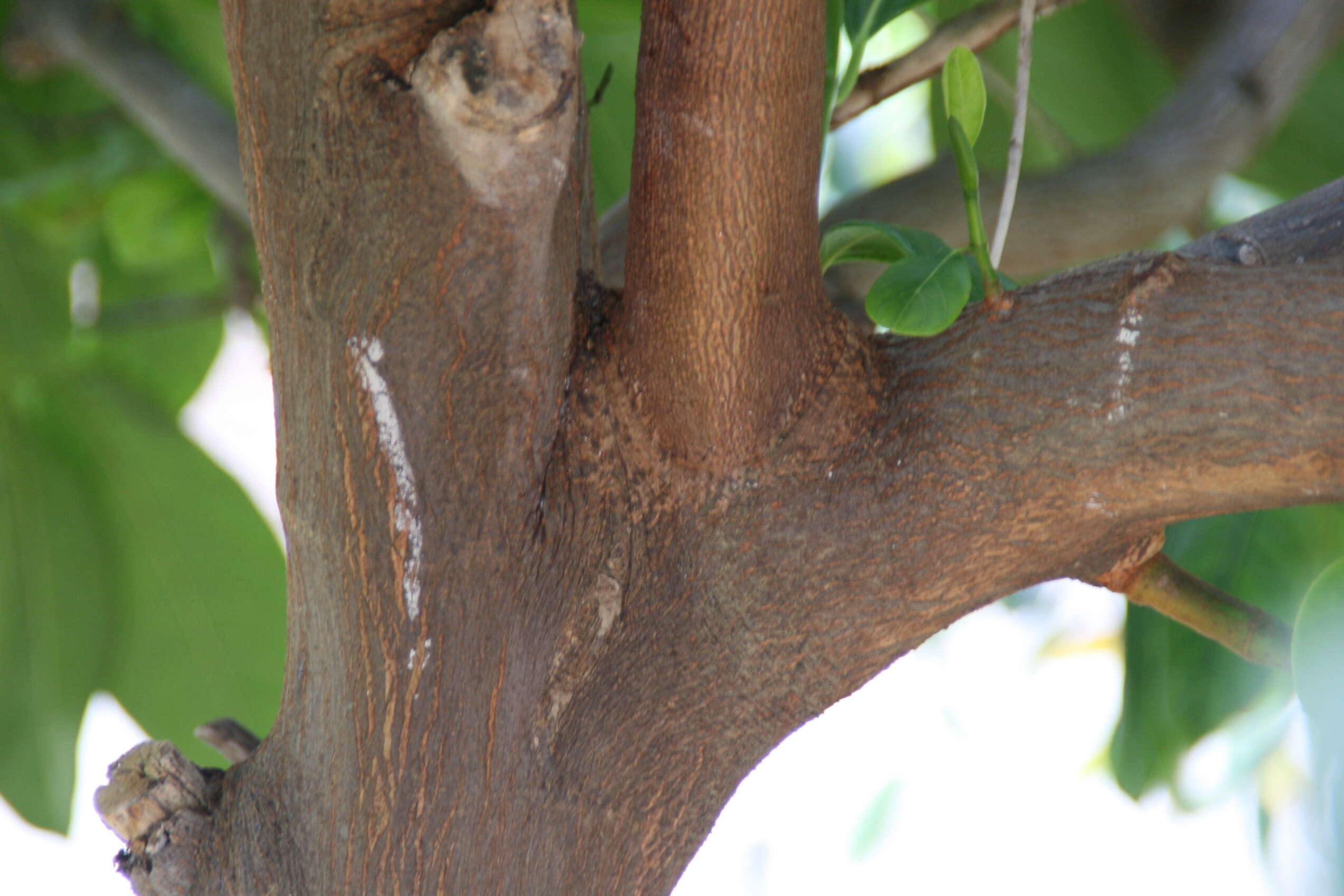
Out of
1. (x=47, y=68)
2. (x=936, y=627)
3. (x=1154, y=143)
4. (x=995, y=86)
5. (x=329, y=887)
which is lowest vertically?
(x=329, y=887)

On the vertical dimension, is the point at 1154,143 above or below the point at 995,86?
below

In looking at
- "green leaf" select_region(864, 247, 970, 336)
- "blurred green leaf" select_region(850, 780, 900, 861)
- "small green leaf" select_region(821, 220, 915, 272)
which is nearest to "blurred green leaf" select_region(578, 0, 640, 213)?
"small green leaf" select_region(821, 220, 915, 272)

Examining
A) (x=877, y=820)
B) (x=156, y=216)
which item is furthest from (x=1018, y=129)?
(x=877, y=820)

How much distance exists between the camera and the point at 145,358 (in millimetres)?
1386

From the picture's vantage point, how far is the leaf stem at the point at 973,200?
0.49 m

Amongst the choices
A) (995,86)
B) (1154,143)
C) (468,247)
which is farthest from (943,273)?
(995,86)

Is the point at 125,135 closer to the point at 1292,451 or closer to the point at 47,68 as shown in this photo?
the point at 47,68

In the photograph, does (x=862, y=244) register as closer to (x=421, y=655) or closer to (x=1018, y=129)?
(x=1018, y=129)

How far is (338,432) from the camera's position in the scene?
1.45ft

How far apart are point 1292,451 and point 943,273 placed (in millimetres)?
155

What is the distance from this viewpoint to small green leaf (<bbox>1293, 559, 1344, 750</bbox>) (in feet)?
1.51

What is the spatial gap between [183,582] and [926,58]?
1.05 metres

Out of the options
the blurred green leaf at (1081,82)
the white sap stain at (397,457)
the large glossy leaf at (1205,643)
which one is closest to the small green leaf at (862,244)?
the white sap stain at (397,457)

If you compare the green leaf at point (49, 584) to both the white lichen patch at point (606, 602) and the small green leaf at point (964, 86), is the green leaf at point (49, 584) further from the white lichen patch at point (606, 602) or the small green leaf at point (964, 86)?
the small green leaf at point (964, 86)
